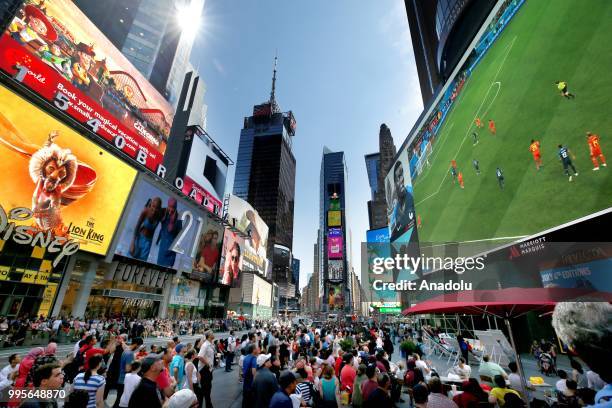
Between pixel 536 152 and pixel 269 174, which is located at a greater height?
pixel 269 174

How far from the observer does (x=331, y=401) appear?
17.4ft

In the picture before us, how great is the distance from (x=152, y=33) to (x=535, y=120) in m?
73.8

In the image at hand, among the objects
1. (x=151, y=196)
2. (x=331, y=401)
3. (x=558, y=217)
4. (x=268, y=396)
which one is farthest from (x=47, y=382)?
(x=151, y=196)

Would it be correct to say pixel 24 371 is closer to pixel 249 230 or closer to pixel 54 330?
pixel 54 330

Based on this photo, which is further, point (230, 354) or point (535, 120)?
point (535, 120)

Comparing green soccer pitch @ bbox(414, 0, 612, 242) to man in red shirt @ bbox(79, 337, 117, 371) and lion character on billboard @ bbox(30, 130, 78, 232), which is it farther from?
lion character on billboard @ bbox(30, 130, 78, 232)

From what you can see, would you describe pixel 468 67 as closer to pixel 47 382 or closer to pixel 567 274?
pixel 567 274

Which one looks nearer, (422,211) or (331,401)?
(331,401)

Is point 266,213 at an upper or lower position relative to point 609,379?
upper

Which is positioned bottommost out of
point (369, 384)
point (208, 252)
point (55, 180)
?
point (369, 384)

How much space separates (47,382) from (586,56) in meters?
20.4

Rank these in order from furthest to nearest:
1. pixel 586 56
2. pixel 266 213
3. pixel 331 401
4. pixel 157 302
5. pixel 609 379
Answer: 1. pixel 266 213
2. pixel 157 302
3. pixel 586 56
4. pixel 331 401
5. pixel 609 379

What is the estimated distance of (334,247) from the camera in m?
76.8

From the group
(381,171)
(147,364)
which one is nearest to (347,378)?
(147,364)
